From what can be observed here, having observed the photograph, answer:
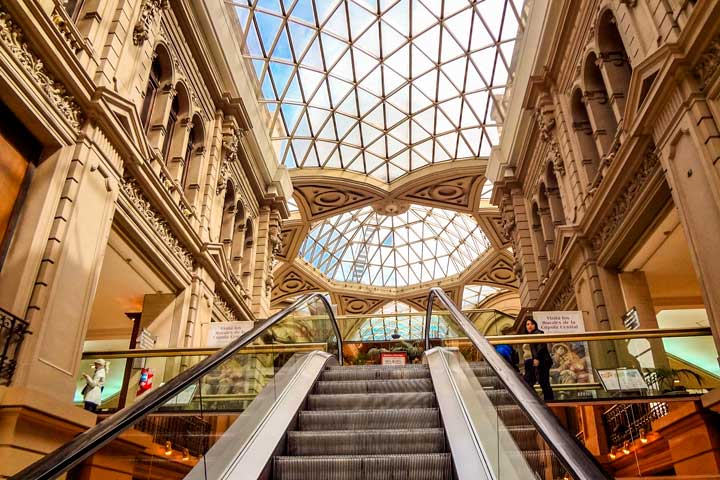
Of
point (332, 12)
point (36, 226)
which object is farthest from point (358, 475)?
point (332, 12)

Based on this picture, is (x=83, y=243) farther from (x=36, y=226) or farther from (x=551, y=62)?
(x=551, y=62)

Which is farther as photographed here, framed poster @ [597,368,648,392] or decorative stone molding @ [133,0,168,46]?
decorative stone molding @ [133,0,168,46]

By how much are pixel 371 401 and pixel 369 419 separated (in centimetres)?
67

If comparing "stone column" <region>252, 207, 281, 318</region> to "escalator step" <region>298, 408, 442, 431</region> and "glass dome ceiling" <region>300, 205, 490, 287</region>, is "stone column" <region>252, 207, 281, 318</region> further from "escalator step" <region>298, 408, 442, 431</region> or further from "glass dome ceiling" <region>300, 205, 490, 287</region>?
"escalator step" <region>298, 408, 442, 431</region>

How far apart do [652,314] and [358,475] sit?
12.1 m

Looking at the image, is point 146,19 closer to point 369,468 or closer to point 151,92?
point 151,92

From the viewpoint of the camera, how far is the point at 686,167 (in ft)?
30.7

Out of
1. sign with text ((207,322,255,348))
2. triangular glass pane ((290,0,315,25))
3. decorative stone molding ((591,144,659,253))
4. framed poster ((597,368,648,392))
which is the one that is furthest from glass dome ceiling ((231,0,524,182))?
framed poster ((597,368,648,392))

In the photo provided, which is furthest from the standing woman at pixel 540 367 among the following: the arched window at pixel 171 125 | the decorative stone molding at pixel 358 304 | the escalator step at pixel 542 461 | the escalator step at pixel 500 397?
the decorative stone molding at pixel 358 304

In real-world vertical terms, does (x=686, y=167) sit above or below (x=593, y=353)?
above

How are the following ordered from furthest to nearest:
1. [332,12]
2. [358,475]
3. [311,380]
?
1. [332,12]
2. [311,380]
3. [358,475]

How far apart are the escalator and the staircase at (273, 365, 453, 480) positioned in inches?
0.4

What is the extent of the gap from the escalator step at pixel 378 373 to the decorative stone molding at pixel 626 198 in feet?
21.8

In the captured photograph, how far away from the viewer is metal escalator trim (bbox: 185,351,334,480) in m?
3.94
